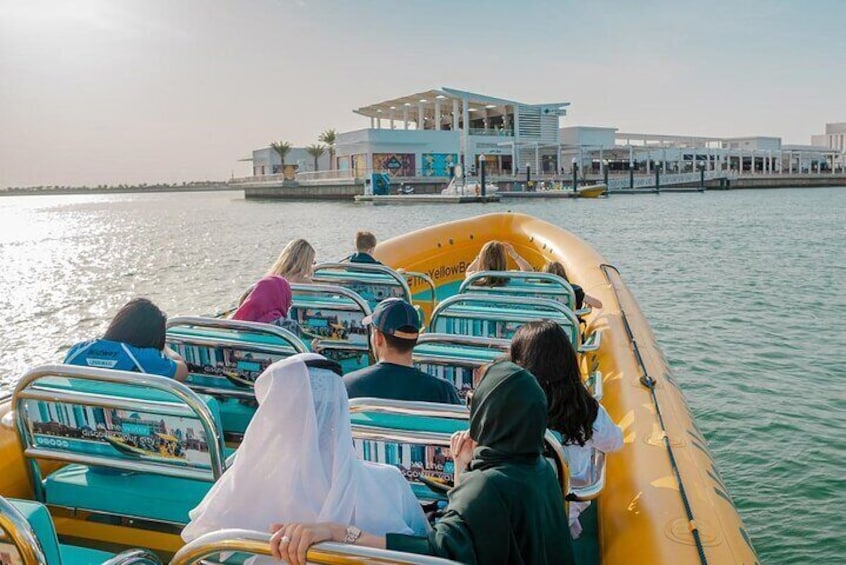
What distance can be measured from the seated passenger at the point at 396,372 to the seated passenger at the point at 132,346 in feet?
3.51

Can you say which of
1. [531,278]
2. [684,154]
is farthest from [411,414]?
[684,154]

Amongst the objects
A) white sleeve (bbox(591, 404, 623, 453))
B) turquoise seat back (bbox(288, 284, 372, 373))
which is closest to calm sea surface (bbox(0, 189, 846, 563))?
white sleeve (bbox(591, 404, 623, 453))

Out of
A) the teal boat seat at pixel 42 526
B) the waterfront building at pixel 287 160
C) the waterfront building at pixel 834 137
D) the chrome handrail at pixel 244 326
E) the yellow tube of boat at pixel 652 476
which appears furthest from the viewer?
the waterfront building at pixel 834 137

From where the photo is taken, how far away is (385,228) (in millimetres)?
36688

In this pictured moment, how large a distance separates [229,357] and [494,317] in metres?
1.80

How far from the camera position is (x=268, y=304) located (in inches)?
196

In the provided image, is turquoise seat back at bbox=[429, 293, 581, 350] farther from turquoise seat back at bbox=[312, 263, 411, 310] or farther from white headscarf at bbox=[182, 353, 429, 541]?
white headscarf at bbox=[182, 353, 429, 541]

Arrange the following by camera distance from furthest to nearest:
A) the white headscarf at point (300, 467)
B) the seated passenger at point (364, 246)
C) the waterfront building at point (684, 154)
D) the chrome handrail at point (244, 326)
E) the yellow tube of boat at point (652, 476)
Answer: the waterfront building at point (684, 154)
the seated passenger at point (364, 246)
the chrome handrail at point (244, 326)
the yellow tube of boat at point (652, 476)
the white headscarf at point (300, 467)

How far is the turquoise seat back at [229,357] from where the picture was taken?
405cm

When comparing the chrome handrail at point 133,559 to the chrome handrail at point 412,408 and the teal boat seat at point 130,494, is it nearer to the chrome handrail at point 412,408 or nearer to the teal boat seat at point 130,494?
the chrome handrail at point 412,408

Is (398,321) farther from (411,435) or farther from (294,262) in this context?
(294,262)

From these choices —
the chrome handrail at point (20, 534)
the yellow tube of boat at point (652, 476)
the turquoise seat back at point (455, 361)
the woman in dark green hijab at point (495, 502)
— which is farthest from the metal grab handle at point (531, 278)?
the chrome handrail at point (20, 534)

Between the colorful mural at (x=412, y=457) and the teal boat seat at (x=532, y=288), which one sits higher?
the teal boat seat at (x=532, y=288)

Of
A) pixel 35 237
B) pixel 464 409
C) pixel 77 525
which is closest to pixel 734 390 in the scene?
pixel 464 409
